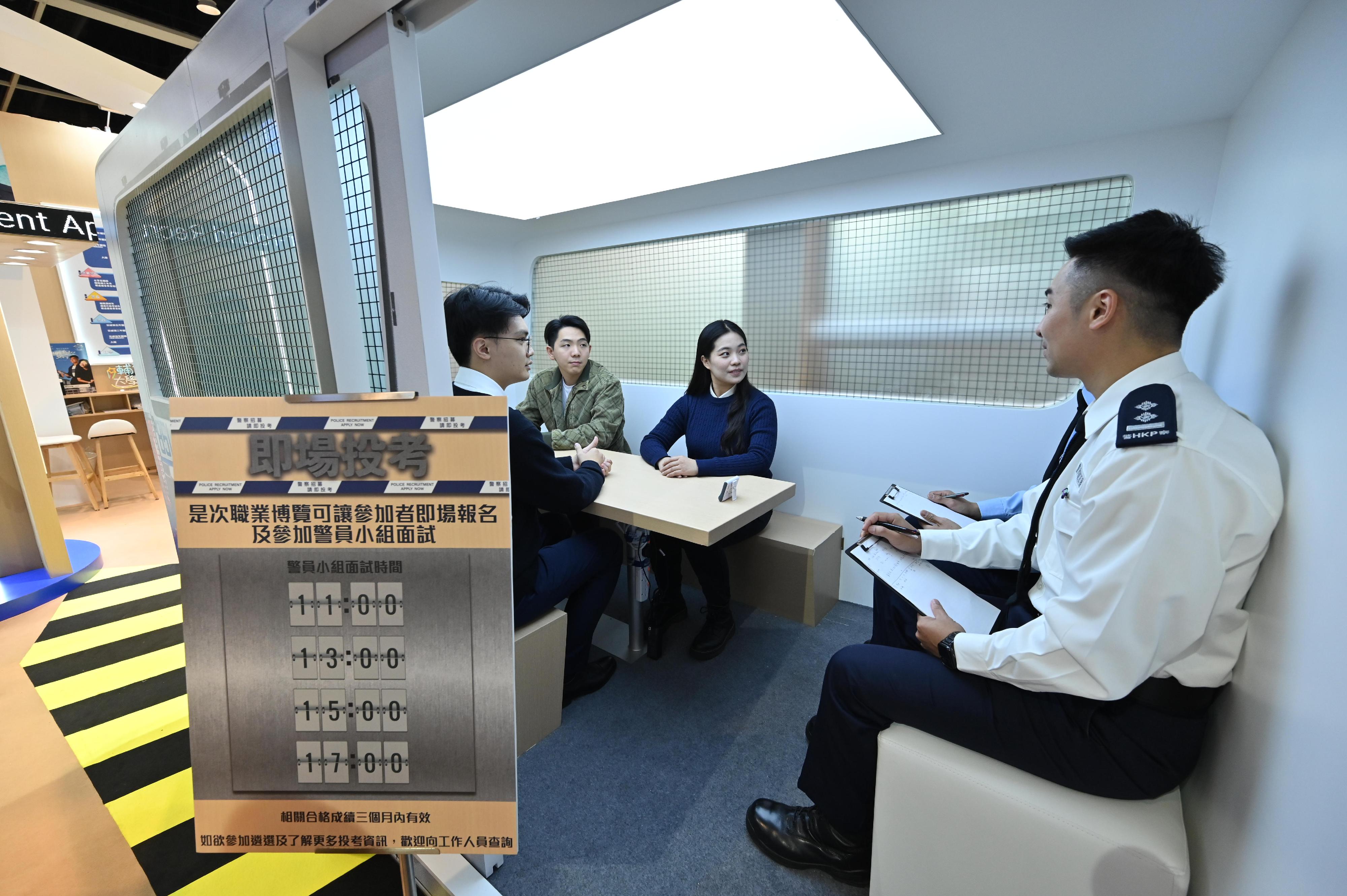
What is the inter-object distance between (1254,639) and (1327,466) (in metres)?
0.34

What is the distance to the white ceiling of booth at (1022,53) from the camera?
116cm

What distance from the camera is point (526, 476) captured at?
166 centimetres

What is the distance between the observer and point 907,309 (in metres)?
2.40

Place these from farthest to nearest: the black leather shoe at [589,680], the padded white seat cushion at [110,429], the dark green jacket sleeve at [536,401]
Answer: the padded white seat cushion at [110,429] → the dark green jacket sleeve at [536,401] → the black leather shoe at [589,680]

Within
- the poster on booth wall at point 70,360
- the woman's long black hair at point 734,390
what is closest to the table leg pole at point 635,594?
the woman's long black hair at point 734,390

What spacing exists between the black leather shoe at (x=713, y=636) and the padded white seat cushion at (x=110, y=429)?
525 centimetres

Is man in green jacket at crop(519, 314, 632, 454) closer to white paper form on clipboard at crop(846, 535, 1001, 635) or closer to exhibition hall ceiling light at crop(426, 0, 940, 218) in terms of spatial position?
exhibition hall ceiling light at crop(426, 0, 940, 218)

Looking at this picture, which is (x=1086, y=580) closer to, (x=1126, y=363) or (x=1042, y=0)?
(x=1126, y=363)

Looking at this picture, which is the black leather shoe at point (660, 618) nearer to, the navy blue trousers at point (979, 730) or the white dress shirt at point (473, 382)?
the navy blue trousers at point (979, 730)

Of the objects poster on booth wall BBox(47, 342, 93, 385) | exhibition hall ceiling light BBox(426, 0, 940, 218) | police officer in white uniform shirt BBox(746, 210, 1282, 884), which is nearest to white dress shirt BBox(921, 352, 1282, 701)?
police officer in white uniform shirt BBox(746, 210, 1282, 884)

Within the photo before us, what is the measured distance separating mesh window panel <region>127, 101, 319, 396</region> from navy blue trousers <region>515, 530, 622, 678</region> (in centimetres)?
96

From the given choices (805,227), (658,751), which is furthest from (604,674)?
(805,227)

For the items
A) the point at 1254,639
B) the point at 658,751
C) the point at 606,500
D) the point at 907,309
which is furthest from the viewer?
the point at 907,309

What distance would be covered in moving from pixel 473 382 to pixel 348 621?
1005mm
